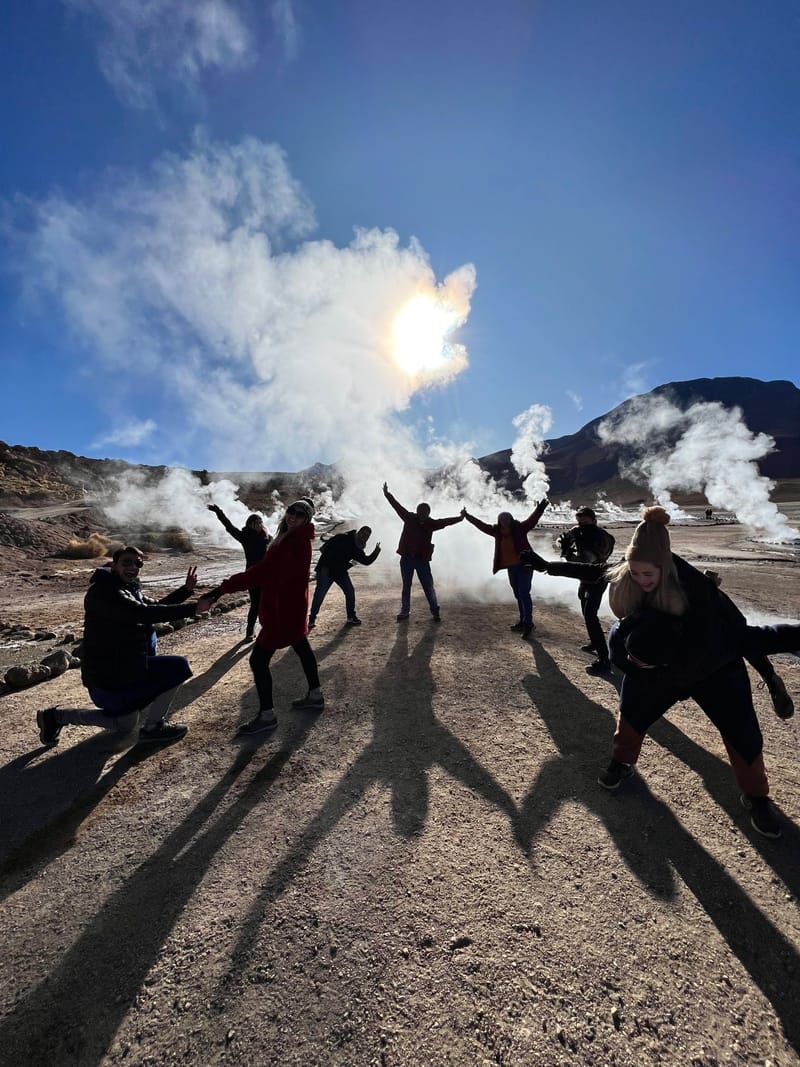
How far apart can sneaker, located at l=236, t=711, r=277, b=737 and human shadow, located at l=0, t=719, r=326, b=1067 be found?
3.57 feet

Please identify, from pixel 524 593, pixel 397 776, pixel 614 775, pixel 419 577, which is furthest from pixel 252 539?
pixel 614 775

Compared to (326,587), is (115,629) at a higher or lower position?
higher

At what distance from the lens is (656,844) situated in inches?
108

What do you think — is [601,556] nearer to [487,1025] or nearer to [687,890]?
[687,890]

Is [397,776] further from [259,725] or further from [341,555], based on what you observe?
[341,555]

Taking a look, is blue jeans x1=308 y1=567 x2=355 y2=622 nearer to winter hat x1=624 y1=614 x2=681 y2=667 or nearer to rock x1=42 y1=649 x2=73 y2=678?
rock x1=42 y1=649 x2=73 y2=678

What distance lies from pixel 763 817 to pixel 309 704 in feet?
12.7

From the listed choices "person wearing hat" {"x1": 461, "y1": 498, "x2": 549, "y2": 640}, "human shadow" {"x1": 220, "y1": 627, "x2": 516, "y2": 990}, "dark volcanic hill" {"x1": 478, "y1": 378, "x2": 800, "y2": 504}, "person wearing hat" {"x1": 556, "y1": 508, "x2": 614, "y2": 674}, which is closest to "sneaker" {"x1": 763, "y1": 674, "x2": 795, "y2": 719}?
"human shadow" {"x1": 220, "y1": 627, "x2": 516, "y2": 990}

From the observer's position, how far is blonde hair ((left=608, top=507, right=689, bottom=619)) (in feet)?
9.18

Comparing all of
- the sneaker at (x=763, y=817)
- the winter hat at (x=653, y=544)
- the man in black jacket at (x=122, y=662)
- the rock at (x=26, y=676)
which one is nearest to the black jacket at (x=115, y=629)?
the man in black jacket at (x=122, y=662)

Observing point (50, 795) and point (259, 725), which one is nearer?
point (50, 795)

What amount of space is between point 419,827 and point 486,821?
0.47 m

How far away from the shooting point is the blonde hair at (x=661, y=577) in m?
2.80

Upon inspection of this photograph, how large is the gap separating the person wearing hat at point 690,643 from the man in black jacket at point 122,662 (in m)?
3.52
